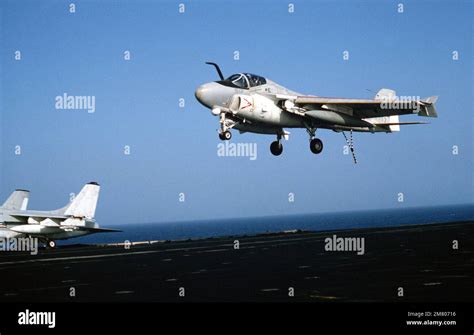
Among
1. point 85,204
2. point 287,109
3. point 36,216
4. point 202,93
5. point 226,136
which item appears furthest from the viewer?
point 85,204

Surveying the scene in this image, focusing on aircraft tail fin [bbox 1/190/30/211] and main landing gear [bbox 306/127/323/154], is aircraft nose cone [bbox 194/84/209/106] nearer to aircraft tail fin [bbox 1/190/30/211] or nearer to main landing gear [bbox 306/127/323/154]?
main landing gear [bbox 306/127/323/154]

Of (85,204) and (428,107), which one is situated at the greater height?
(428,107)

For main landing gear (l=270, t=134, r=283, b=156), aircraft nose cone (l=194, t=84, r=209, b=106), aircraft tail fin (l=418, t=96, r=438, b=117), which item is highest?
aircraft nose cone (l=194, t=84, r=209, b=106)

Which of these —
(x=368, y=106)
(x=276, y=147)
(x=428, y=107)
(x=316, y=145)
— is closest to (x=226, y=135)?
(x=276, y=147)

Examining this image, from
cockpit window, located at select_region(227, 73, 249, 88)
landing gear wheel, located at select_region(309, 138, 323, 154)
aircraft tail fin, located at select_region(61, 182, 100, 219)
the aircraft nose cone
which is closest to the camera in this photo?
the aircraft nose cone

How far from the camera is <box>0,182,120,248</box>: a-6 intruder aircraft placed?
5284 cm

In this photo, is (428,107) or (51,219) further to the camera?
(51,219)

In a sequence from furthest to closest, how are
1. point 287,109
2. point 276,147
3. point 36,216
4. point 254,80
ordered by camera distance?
point 36,216 → point 276,147 → point 287,109 → point 254,80

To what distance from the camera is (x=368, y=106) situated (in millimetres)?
34656

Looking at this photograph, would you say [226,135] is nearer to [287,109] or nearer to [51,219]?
[287,109]

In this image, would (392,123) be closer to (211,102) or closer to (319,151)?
(319,151)

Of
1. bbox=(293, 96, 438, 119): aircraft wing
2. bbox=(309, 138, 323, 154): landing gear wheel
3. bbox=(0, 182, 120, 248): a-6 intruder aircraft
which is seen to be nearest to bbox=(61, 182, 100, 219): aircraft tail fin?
bbox=(0, 182, 120, 248): a-6 intruder aircraft

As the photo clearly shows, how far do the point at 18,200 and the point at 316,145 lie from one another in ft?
112

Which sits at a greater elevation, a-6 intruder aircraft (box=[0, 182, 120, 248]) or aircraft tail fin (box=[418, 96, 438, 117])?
aircraft tail fin (box=[418, 96, 438, 117])
